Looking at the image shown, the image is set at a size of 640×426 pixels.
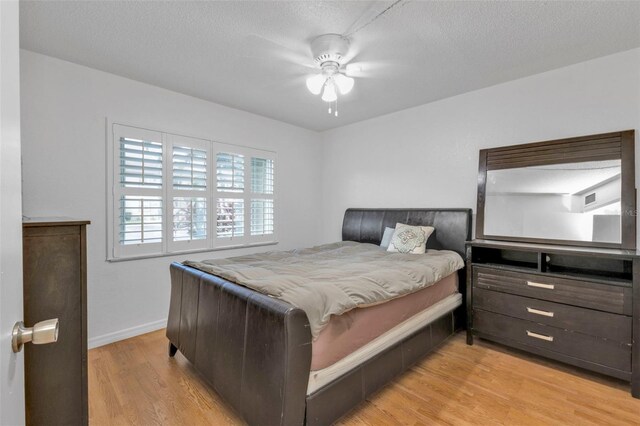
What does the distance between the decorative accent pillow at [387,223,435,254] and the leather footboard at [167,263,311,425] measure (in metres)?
1.87

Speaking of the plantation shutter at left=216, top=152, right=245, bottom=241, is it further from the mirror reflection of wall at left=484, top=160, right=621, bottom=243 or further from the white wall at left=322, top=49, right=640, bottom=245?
the mirror reflection of wall at left=484, top=160, right=621, bottom=243

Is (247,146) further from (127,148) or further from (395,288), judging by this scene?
(395,288)

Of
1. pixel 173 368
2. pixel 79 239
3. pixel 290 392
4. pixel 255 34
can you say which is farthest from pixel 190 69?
pixel 290 392

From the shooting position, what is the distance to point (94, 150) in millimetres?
2625

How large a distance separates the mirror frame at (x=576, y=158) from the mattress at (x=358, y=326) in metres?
1.29

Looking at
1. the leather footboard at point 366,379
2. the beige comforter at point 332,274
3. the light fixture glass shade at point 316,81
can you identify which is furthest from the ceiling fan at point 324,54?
the leather footboard at point 366,379

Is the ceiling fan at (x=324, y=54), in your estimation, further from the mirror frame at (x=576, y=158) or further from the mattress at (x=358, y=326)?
the mattress at (x=358, y=326)

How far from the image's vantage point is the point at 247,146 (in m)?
3.73

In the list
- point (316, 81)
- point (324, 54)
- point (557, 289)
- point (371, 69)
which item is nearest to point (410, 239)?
point (557, 289)

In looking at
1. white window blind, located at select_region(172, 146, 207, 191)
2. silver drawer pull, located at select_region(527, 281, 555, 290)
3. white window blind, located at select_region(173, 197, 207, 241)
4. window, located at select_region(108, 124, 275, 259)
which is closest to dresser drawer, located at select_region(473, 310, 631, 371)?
silver drawer pull, located at select_region(527, 281, 555, 290)

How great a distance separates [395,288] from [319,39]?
1.78m

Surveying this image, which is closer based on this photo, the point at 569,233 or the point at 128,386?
the point at 128,386

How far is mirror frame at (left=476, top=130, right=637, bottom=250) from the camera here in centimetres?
221

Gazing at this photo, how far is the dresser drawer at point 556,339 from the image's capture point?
197 cm
